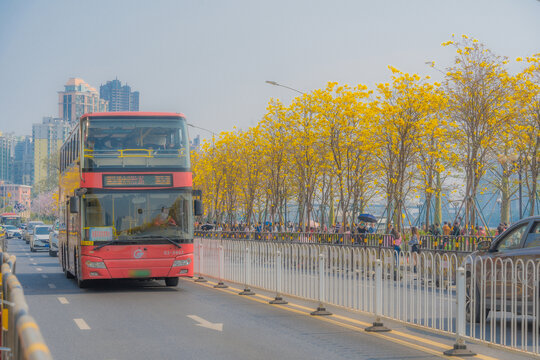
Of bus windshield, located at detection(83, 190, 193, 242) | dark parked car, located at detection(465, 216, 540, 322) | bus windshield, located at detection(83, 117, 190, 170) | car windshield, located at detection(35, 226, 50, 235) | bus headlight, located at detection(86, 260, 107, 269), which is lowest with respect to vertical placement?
car windshield, located at detection(35, 226, 50, 235)

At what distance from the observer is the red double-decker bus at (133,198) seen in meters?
18.6

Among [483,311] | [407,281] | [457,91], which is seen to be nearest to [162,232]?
[407,281]

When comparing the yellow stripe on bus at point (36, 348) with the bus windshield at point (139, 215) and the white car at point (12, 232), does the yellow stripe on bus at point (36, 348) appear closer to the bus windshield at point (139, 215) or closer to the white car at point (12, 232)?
the bus windshield at point (139, 215)

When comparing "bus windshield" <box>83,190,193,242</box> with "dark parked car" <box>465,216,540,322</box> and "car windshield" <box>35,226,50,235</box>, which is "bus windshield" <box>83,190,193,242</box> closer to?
"dark parked car" <box>465,216,540,322</box>

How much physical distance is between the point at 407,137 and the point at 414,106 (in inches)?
56.4

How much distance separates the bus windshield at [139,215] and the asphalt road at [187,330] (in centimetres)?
138

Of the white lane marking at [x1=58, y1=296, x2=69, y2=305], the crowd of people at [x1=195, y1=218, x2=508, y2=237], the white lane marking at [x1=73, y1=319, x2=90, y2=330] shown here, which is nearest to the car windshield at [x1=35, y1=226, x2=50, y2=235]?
the crowd of people at [x1=195, y1=218, x2=508, y2=237]

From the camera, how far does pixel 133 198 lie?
18828 mm

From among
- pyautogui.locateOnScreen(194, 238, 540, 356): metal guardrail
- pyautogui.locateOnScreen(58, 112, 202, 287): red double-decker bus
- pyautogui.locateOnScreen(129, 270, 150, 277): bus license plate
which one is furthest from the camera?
pyautogui.locateOnScreen(129, 270, 150, 277): bus license plate

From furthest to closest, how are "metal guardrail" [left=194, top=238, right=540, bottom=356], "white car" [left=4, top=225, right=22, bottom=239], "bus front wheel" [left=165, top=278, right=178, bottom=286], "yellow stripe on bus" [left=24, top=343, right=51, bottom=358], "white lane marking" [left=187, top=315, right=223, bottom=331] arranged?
"white car" [left=4, top=225, right=22, bottom=239] < "bus front wheel" [left=165, top=278, right=178, bottom=286] < "white lane marking" [left=187, top=315, right=223, bottom=331] < "metal guardrail" [left=194, top=238, right=540, bottom=356] < "yellow stripe on bus" [left=24, top=343, right=51, bottom=358]

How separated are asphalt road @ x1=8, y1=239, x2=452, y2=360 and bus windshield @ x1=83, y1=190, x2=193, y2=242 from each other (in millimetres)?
1377

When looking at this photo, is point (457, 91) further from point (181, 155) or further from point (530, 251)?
point (530, 251)

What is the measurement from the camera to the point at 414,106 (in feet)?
120

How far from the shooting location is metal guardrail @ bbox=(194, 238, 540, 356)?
10125 millimetres
